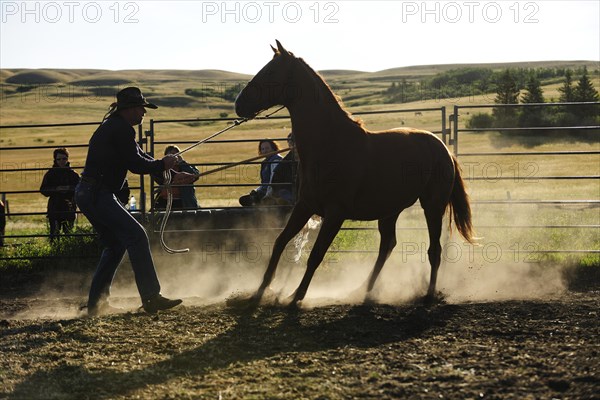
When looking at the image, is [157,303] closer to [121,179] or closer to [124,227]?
[124,227]

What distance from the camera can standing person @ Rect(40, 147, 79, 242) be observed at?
35.8 feet

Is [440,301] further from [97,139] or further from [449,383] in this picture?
[97,139]

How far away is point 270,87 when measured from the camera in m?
7.19

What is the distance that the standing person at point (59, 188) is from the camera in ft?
35.8

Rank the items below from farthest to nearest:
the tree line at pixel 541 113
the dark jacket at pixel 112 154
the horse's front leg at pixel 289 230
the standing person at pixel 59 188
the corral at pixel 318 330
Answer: the tree line at pixel 541 113, the standing person at pixel 59 188, the horse's front leg at pixel 289 230, the dark jacket at pixel 112 154, the corral at pixel 318 330

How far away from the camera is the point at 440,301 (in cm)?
758

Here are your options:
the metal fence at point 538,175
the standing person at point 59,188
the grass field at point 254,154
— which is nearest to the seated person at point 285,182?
the grass field at point 254,154

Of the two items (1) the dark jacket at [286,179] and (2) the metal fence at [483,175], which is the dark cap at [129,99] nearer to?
(2) the metal fence at [483,175]

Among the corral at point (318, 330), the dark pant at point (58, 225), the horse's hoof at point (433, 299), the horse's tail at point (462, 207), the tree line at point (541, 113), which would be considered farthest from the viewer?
the tree line at point (541, 113)

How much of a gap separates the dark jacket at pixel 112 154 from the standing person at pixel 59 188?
154 inches

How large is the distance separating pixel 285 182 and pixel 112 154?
154 inches

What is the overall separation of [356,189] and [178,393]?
322cm

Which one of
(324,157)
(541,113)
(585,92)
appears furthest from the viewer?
(585,92)

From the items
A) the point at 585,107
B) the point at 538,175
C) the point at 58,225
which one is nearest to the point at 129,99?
the point at 58,225
